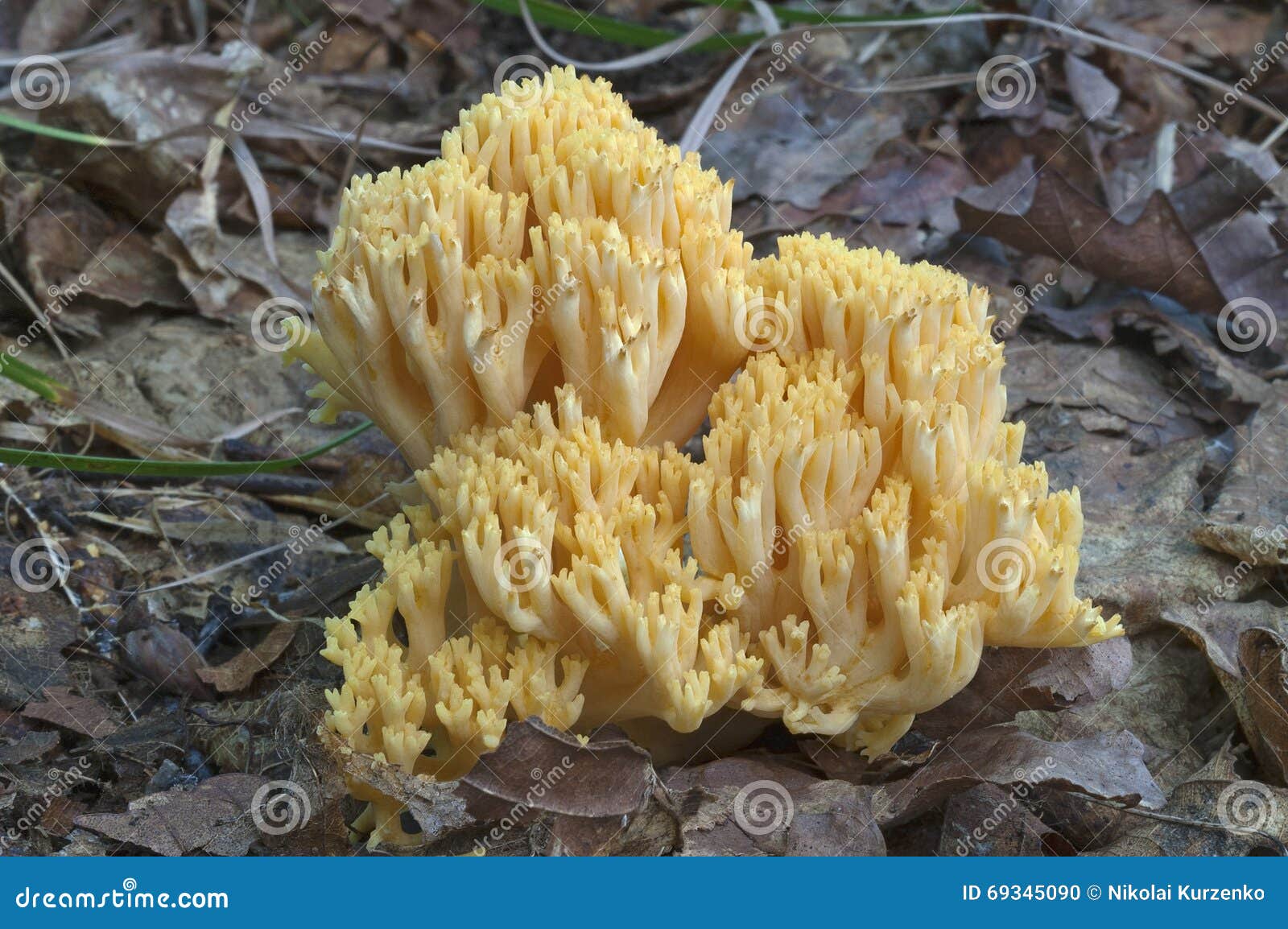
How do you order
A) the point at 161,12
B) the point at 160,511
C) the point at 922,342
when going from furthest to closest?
the point at 161,12
the point at 160,511
the point at 922,342

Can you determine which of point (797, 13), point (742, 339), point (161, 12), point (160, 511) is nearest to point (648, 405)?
point (742, 339)

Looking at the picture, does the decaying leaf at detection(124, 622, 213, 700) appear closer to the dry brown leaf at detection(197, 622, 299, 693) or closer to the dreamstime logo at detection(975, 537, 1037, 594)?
the dry brown leaf at detection(197, 622, 299, 693)

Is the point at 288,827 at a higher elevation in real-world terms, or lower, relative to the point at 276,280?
lower

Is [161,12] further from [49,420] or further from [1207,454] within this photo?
[1207,454]

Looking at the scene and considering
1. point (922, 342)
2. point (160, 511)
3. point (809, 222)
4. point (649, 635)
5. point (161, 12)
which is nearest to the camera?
point (649, 635)
